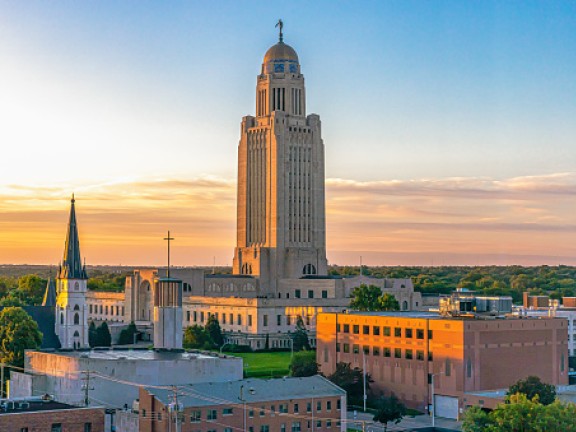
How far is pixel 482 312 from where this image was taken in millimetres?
116875

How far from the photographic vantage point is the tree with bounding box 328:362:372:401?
4382 inches

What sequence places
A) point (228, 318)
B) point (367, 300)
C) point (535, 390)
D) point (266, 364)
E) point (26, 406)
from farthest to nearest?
point (228, 318)
point (367, 300)
point (266, 364)
point (535, 390)
point (26, 406)

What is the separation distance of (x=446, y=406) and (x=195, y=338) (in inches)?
2211

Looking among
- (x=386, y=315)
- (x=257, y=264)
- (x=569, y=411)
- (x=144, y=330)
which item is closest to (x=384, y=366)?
(x=386, y=315)

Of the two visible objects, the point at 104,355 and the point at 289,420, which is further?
the point at 104,355

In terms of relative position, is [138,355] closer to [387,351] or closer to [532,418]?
[387,351]

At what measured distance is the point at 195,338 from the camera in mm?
153500

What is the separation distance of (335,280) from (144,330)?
33.7m

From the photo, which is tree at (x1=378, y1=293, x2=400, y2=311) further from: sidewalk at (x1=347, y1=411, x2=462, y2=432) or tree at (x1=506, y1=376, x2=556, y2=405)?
tree at (x1=506, y1=376, x2=556, y2=405)

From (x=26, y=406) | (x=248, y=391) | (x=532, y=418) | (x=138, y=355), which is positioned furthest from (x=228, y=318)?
(x=532, y=418)

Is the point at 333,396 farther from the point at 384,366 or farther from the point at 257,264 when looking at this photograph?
the point at 257,264

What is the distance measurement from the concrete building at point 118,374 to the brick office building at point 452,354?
66.3 feet

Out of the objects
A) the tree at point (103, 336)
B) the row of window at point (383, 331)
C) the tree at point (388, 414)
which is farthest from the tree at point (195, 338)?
the tree at point (388, 414)

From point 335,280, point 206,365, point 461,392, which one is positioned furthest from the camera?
point 335,280
